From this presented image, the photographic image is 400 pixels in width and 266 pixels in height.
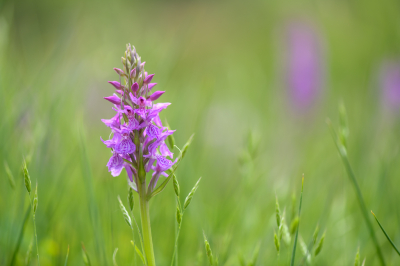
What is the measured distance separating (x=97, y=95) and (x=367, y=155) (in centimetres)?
450

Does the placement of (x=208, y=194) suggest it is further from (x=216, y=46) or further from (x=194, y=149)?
(x=216, y=46)

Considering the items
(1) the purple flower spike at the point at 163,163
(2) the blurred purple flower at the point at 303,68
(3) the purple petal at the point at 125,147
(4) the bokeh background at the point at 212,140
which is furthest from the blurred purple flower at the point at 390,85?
(3) the purple petal at the point at 125,147

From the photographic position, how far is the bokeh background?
185cm

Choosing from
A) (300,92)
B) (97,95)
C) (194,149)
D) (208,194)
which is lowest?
(208,194)

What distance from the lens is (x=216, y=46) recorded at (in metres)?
15.5

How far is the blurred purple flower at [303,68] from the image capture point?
5348 mm

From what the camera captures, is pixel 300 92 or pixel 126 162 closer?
pixel 126 162

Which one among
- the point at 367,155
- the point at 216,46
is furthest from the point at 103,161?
the point at 216,46

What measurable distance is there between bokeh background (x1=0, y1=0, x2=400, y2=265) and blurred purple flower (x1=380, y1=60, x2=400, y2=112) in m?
0.02

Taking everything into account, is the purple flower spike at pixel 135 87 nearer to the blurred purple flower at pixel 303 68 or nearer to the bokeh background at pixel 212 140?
the bokeh background at pixel 212 140

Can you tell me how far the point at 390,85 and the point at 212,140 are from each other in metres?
2.91

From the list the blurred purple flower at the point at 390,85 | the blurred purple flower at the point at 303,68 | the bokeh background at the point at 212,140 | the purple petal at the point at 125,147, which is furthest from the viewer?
the blurred purple flower at the point at 303,68

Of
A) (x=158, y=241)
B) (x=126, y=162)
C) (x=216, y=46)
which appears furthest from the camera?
(x=216, y=46)

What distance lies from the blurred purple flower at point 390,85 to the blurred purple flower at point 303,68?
0.95m
